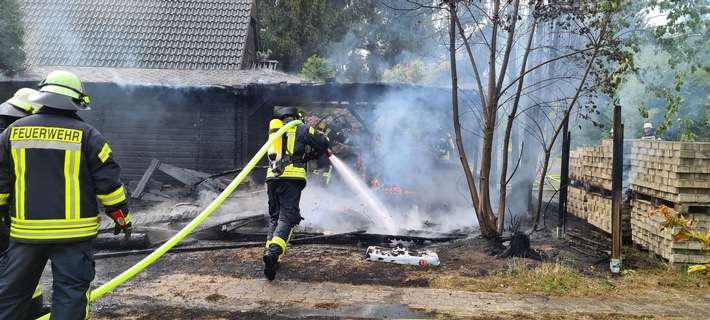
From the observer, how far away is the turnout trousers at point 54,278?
3312 millimetres

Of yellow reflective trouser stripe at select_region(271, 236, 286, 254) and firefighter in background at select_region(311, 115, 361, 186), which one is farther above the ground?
firefighter in background at select_region(311, 115, 361, 186)

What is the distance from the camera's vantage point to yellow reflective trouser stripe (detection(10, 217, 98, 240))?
3.33 meters

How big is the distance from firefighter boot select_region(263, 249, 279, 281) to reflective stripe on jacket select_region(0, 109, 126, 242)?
232 centimetres

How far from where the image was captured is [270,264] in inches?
220

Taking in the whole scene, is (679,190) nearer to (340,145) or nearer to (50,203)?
(50,203)

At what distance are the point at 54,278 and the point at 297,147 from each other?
3.27 meters

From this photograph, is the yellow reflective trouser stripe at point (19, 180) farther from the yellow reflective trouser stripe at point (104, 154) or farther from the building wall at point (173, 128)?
the building wall at point (173, 128)

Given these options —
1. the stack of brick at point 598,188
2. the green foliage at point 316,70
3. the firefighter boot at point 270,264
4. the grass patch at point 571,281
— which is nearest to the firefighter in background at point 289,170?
the firefighter boot at point 270,264

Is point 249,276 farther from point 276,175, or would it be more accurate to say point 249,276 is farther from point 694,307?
point 694,307

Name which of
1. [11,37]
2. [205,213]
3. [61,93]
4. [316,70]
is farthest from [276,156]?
[316,70]

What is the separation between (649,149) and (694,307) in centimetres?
282

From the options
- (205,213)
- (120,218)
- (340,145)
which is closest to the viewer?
(120,218)

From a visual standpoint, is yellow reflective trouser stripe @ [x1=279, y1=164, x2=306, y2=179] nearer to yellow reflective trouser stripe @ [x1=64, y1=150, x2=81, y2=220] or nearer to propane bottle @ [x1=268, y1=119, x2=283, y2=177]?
propane bottle @ [x1=268, y1=119, x2=283, y2=177]

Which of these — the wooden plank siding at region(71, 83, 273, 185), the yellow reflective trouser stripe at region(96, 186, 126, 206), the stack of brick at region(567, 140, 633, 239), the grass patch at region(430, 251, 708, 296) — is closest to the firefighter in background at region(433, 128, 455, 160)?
the stack of brick at region(567, 140, 633, 239)
